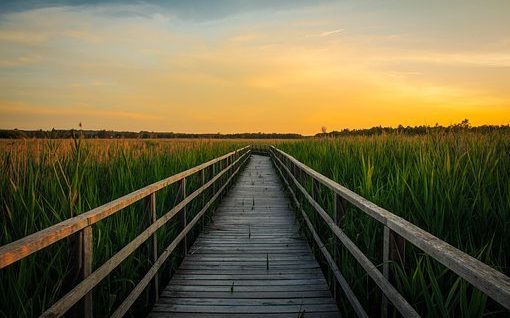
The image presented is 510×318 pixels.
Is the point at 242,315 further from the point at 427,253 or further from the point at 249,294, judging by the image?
the point at 427,253

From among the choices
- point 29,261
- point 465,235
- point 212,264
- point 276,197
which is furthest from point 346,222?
point 276,197

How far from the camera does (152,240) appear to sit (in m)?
3.53

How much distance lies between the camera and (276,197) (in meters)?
10.7

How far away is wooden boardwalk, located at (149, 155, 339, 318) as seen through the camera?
3.46 metres

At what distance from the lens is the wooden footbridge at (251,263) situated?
1.67 meters

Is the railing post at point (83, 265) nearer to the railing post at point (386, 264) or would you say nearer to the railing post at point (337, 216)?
the railing post at point (386, 264)

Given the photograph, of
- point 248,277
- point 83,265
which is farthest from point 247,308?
point 83,265

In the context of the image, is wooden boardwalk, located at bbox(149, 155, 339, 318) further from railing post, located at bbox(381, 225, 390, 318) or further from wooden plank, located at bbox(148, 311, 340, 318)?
railing post, located at bbox(381, 225, 390, 318)

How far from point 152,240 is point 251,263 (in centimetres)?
170

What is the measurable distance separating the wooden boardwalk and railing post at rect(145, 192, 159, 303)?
0.38 ft

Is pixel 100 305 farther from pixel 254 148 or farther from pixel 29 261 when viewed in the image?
pixel 254 148

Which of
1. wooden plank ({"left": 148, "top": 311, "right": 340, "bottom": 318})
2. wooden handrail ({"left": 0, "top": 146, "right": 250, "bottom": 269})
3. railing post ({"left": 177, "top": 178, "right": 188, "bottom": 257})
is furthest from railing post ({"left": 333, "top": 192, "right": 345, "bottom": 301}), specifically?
railing post ({"left": 177, "top": 178, "right": 188, "bottom": 257})

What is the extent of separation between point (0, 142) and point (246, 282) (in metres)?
3.53

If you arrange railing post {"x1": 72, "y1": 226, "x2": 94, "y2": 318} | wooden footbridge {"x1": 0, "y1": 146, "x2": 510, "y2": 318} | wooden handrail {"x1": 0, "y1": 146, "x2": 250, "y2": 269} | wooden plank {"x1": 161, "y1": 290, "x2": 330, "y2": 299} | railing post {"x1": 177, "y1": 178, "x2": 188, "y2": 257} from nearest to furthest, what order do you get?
1. wooden handrail {"x1": 0, "y1": 146, "x2": 250, "y2": 269}
2. wooden footbridge {"x1": 0, "y1": 146, "x2": 510, "y2": 318}
3. railing post {"x1": 72, "y1": 226, "x2": 94, "y2": 318}
4. wooden plank {"x1": 161, "y1": 290, "x2": 330, "y2": 299}
5. railing post {"x1": 177, "y1": 178, "x2": 188, "y2": 257}
